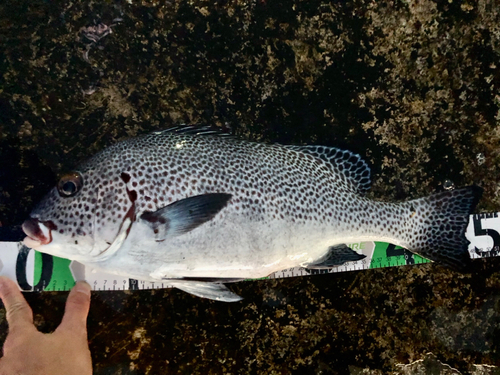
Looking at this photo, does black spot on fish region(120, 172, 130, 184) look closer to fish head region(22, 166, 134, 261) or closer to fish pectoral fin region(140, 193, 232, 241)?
fish head region(22, 166, 134, 261)

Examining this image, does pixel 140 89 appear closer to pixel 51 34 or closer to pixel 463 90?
pixel 51 34

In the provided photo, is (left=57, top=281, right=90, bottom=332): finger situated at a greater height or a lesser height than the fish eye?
lesser

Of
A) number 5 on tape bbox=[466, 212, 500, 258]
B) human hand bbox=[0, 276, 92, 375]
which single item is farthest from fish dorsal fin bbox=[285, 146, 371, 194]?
human hand bbox=[0, 276, 92, 375]

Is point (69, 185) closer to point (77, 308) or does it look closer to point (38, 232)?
point (38, 232)

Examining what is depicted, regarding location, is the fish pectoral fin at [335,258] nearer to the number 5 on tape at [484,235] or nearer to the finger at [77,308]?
the number 5 on tape at [484,235]

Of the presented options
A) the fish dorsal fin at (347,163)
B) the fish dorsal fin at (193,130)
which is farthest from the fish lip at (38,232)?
the fish dorsal fin at (347,163)

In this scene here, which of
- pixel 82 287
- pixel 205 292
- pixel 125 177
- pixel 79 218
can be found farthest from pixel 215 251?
pixel 82 287

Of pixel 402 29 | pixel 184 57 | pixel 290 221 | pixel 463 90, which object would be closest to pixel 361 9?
pixel 402 29
